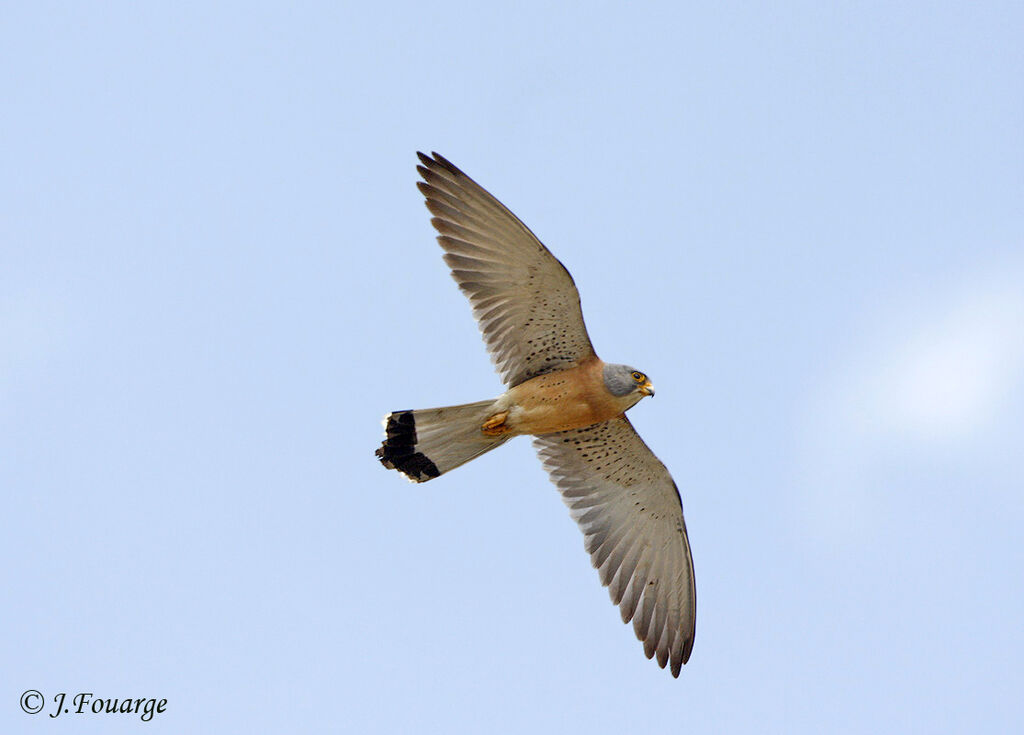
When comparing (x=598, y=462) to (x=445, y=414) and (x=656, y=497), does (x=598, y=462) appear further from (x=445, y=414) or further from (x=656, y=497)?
(x=445, y=414)

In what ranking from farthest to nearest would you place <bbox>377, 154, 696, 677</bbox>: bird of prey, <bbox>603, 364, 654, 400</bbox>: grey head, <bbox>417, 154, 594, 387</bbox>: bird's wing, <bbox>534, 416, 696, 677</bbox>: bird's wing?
<bbox>534, 416, 696, 677</bbox>: bird's wing
<bbox>603, 364, 654, 400</bbox>: grey head
<bbox>377, 154, 696, 677</bbox>: bird of prey
<bbox>417, 154, 594, 387</bbox>: bird's wing

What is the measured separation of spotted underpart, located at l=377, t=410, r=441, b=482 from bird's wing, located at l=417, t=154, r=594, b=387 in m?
1.09

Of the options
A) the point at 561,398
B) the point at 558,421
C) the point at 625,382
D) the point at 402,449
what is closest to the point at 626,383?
the point at 625,382

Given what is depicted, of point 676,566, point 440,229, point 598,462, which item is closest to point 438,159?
point 440,229

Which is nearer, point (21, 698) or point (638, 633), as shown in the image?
point (21, 698)

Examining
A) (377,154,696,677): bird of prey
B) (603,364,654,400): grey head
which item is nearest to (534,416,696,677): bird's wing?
(377,154,696,677): bird of prey

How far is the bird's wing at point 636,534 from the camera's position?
33.6 feet

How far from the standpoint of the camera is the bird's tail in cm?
934

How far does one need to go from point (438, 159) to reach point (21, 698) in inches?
255

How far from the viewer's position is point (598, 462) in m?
10.2

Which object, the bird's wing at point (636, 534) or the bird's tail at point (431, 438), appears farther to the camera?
the bird's wing at point (636, 534)

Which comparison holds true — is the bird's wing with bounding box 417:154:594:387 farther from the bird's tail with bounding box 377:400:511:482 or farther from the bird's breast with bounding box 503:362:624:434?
the bird's tail with bounding box 377:400:511:482

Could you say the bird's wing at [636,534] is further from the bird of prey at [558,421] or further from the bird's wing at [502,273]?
the bird's wing at [502,273]

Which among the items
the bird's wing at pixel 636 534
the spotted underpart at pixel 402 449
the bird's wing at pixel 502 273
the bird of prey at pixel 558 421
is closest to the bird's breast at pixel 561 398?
the bird of prey at pixel 558 421
